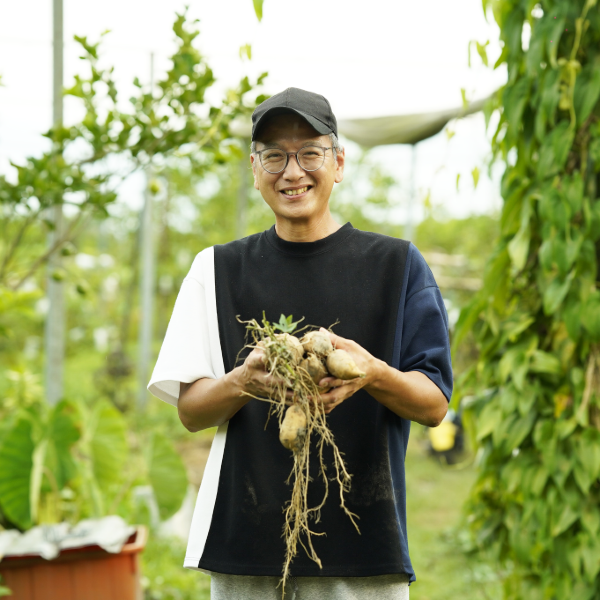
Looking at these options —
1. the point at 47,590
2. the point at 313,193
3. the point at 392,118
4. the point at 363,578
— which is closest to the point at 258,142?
the point at 313,193

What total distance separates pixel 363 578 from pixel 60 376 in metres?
2.04

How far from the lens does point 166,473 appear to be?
116 inches

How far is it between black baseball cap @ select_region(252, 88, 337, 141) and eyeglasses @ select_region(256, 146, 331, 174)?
37 mm

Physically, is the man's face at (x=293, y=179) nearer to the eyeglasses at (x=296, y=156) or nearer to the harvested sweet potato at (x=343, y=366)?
the eyeglasses at (x=296, y=156)

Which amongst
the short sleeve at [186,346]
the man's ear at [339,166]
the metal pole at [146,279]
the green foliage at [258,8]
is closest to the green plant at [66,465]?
the short sleeve at [186,346]

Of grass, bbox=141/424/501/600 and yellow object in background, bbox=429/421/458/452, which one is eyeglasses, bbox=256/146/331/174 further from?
yellow object in background, bbox=429/421/458/452

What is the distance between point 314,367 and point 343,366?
0.06 m

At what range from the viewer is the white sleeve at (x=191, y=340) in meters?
1.24

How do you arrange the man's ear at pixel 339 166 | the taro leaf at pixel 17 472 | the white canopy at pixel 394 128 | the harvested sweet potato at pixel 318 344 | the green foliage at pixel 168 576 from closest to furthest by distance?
1. the harvested sweet potato at pixel 318 344
2. the man's ear at pixel 339 166
3. the taro leaf at pixel 17 472
4. the green foliage at pixel 168 576
5. the white canopy at pixel 394 128

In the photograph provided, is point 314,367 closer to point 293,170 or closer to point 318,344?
point 318,344

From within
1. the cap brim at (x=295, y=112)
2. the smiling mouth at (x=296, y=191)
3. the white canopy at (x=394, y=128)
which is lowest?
the smiling mouth at (x=296, y=191)

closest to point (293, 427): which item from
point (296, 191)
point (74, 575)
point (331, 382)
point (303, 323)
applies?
point (331, 382)

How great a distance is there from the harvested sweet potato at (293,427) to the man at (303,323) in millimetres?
112

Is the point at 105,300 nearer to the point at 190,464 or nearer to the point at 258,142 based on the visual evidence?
the point at 190,464
